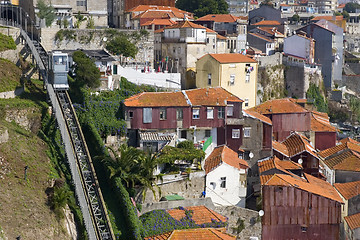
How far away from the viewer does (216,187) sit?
149 feet

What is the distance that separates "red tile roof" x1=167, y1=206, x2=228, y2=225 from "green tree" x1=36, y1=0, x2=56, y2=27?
2634 cm

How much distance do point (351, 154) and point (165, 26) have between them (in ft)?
69.1

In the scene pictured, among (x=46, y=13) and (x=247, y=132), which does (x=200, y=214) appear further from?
(x=46, y=13)

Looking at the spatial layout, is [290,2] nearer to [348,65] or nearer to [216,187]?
[348,65]

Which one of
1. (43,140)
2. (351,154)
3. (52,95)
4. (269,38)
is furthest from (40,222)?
(269,38)

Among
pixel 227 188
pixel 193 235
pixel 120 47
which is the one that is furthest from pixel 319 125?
pixel 193 235

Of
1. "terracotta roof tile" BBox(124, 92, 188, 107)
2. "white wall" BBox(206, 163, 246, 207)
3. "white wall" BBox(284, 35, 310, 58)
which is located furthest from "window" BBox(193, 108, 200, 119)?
"white wall" BBox(284, 35, 310, 58)

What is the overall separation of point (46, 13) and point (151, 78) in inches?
566

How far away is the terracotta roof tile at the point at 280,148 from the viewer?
173 ft

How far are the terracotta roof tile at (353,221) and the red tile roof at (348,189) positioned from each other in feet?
6.49

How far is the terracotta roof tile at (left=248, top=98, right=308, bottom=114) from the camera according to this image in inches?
2222

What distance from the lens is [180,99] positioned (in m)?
49.3

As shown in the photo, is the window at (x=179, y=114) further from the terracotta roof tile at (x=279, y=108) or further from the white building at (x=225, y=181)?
the terracotta roof tile at (x=279, y=108)

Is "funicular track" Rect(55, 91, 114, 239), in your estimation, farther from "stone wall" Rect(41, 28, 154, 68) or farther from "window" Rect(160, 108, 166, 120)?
"stone wall" Rect(41, 28, 154, 68)
